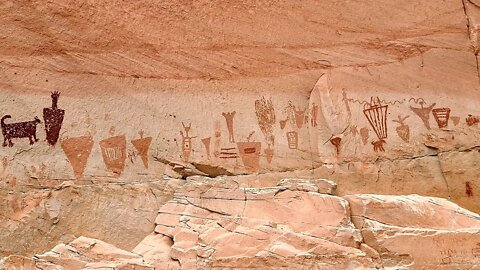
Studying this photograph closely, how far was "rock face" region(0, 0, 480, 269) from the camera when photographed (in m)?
5.18

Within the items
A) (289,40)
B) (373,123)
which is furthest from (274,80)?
(373,123)

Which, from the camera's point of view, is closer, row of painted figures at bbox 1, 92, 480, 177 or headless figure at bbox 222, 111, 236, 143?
row of painted figures at bbox 1, 92, 480, 177

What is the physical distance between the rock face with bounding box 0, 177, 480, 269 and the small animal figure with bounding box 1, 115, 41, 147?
3.05ft

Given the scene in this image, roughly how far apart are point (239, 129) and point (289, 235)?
117 cm

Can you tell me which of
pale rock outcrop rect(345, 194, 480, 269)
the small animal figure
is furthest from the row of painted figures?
pale rock outcrop rect(345, 194, 480, 269)

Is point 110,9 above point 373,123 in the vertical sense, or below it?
above

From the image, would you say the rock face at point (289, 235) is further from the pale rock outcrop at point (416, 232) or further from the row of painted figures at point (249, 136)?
the row of painted figures at point (249, 136)

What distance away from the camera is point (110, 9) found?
19.3 feet

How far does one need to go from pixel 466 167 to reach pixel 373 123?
84 centimetres

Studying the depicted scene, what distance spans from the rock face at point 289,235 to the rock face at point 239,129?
1 cm

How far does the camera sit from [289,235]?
16.7 ft

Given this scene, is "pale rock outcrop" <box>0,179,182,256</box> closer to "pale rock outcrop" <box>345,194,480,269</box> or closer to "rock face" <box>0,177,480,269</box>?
"rock face" <box>0,177,480,269</box>

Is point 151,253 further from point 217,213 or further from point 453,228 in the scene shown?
point 453,228

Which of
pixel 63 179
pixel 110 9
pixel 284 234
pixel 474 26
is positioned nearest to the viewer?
pixel 284 234
